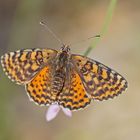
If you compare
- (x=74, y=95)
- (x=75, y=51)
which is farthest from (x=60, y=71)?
(x=75, y=51)

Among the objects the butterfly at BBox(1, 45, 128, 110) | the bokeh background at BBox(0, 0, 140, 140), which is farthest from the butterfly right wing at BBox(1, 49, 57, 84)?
the bokeh background at BBox(0, 0, 140, 140)

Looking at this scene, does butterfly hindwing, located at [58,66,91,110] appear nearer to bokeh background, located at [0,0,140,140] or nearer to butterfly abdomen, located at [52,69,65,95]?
butterfly abdomen, located at [52,69,65,95]

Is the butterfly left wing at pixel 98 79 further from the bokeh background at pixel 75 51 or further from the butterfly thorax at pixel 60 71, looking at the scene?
the bokeh background at pixel 75 51

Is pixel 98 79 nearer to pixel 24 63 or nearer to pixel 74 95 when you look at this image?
pixel 74 95

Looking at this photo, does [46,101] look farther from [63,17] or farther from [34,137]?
[63,17]

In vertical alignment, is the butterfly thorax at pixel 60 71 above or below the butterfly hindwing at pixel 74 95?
above

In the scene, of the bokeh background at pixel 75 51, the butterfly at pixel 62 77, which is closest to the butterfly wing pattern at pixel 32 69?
the butterfly at pixel 62 77

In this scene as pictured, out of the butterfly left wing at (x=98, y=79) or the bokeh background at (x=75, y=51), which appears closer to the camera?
the butterfly left wing at (x=98, y=79)

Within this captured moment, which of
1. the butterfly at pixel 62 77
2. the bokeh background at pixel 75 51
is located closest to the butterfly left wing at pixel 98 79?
the butterfly at pixel 62 77

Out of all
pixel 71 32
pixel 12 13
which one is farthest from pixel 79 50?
pixel 12 13
